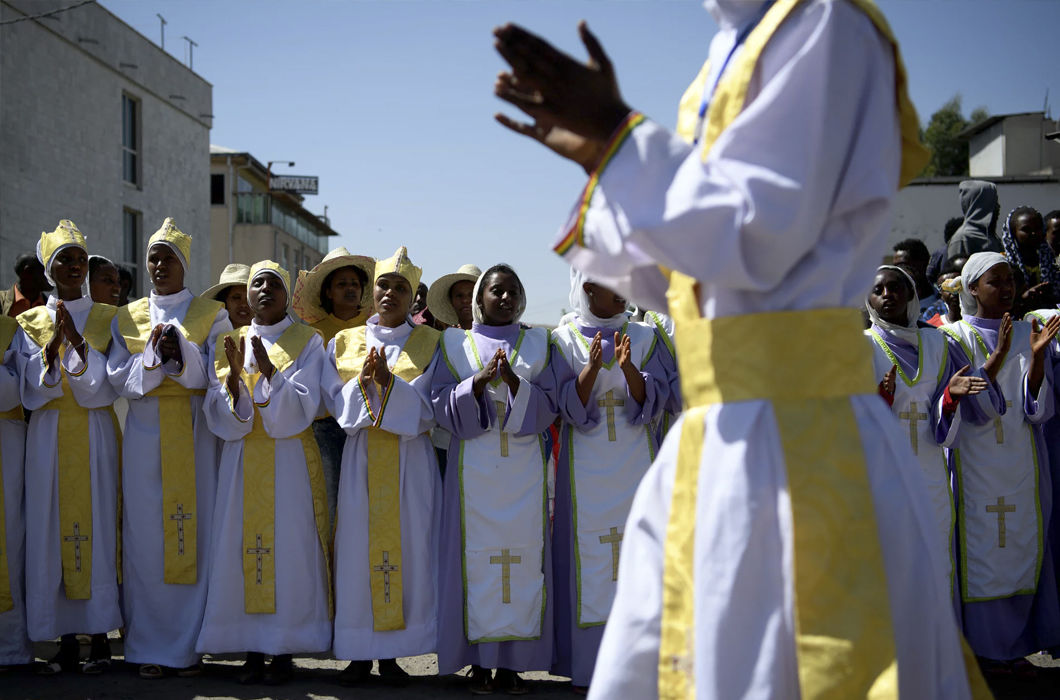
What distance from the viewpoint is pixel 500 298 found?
6.51 meters

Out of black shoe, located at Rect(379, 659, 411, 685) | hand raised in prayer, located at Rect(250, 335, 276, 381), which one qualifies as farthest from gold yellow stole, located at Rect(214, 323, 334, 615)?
black shoe, located at Rect(379, 659, 411, 685)

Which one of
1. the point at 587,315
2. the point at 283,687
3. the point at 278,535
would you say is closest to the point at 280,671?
the point at 283,687

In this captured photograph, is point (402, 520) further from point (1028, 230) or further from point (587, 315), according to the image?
point (1028, 230)

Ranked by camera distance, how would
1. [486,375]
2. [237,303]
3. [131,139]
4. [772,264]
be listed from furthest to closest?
[131,139], [237,303], [486,375], [772,264]

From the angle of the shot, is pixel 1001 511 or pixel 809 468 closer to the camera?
pixel 809 468

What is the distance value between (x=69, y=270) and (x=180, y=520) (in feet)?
6.06

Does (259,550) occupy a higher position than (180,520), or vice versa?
(180,520)

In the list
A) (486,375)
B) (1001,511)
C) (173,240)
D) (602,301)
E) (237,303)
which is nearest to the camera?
(486,375)

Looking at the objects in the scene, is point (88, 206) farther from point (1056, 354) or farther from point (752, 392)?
point (752, 392)

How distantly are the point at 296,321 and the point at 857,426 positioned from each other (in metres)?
5.44

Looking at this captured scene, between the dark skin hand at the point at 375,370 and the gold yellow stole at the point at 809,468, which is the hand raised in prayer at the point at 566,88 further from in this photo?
the dark skin hand at the point at 375,370

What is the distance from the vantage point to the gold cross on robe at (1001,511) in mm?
6309

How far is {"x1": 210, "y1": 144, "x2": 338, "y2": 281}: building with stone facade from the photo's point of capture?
1847 inches

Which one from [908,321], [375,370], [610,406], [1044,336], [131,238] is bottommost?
[610,406]
